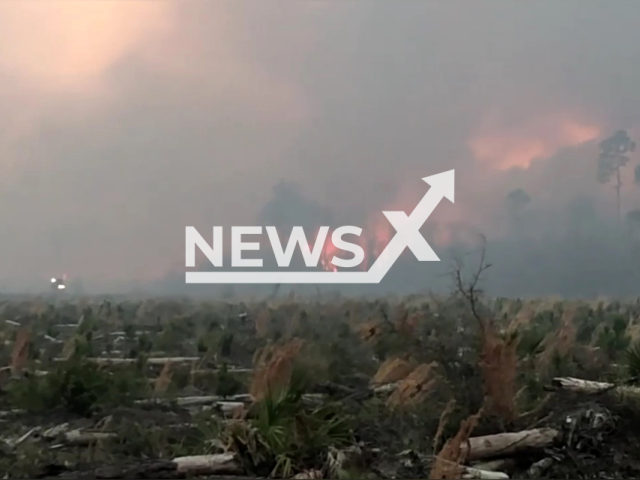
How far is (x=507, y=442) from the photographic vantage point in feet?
12.1

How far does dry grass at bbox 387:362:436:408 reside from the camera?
3.69 m

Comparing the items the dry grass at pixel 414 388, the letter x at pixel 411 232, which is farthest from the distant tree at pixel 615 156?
the dry grass at pixel 414 388

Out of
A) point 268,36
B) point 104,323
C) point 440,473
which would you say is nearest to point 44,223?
point 104,323

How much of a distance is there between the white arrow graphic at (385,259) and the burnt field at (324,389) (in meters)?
0.13

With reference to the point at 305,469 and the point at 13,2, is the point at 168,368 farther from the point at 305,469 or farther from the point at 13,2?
the point at 13,2

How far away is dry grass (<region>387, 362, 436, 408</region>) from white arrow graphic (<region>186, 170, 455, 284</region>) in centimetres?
58

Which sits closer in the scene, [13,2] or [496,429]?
[496,429]

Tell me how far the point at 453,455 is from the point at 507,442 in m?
0.32

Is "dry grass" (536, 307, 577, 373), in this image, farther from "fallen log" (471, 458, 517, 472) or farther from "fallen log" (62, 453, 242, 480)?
"fallen log" (62, 453, 242, 480)

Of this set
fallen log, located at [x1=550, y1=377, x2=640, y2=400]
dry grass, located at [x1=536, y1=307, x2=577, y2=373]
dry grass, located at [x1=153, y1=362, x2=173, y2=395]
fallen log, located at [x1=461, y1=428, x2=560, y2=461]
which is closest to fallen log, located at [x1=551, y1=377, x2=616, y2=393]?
fallen log, located at [x1=550, y1=377, x2=640, y2=400]

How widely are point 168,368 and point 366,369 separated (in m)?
1.13

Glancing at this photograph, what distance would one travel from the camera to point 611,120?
3816 mm

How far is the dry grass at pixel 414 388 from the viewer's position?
3686 mm

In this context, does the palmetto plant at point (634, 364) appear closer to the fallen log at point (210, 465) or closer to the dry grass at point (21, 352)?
the fallen log at point (210, 465)
